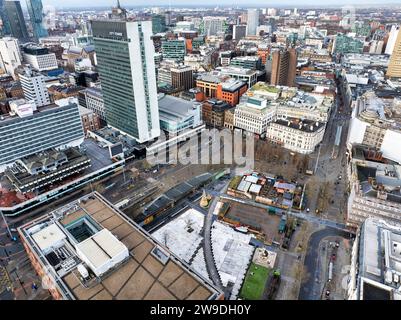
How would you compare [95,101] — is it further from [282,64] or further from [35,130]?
[282,64]

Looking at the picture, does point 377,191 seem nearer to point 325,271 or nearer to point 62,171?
point 325,271

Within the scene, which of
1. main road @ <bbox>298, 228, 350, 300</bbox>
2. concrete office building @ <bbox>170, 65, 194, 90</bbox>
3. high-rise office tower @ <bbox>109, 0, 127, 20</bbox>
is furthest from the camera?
concrete office building @ <bbox>170, 65, 194, 90</bbox>

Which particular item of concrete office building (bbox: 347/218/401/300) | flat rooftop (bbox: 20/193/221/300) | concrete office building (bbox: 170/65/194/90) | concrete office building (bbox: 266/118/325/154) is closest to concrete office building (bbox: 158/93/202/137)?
concrete office building (bbox: 266/118/325/154)

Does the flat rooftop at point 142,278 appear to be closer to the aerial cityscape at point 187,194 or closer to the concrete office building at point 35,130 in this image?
the aerial cityscape at point 187,194

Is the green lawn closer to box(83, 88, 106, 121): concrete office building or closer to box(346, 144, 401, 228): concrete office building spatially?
box(346, 144, 401, 228): concrete office building
